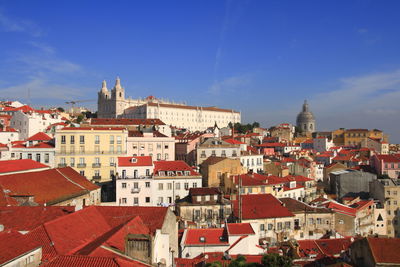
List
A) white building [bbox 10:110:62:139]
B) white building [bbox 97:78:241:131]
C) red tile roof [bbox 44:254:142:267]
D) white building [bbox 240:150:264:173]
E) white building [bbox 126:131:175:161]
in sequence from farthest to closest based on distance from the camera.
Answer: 1. white building [bbox 97:78:241:131]
2. white building [bbox 10:110:62:139]
3. white building [bbox 240:150:264:173]
4. white building [bbox 126:131:175:161]
5. red tile roof [bbox 44:254:142:267]

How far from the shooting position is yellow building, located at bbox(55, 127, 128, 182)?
4597cm

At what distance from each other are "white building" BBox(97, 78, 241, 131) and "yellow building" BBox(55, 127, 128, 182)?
96.7 m

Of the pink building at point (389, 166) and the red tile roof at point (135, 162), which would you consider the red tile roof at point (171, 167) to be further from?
the pink building at point (389, 166)

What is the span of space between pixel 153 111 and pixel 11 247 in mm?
135272

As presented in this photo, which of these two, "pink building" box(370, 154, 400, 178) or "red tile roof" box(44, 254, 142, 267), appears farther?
"pink building" box(370, 154, 400, 178)

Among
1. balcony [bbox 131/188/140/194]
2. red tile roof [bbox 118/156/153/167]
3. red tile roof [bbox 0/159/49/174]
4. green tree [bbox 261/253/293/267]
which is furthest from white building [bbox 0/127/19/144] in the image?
green tree [bbox 261/253/293/267]

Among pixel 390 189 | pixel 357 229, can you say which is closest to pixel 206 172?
pixel 357 229

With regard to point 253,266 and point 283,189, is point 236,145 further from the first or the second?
point 253,266

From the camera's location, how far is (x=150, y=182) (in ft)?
127

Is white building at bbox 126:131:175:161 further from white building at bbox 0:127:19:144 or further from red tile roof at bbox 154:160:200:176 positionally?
white building at bbox 0:127:19:144

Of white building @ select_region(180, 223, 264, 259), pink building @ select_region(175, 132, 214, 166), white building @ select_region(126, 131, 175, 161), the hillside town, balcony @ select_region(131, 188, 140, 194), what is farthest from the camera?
pink building @ select_region(175, 132, 214, 166)

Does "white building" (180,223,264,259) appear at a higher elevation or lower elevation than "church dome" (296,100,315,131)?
lower

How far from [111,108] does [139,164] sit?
12648 cm

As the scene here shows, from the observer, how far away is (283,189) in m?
46.4
